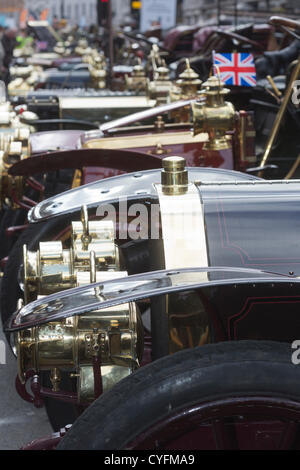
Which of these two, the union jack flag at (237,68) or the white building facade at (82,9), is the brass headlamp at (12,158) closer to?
the union jack flag at (237,68)

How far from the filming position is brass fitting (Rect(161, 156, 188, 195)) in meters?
1.97

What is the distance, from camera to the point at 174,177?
199 centimetres

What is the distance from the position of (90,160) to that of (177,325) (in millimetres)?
1479

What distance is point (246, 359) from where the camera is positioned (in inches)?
52.8

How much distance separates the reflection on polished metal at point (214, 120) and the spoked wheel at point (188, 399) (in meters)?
2.64

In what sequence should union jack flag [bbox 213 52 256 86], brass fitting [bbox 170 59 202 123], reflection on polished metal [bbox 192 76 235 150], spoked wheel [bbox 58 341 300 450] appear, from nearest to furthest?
spoked wheel [bbox 58 341 300 450] → reflection on polished metal [bbox 192 76 235 150] → brass fitting [bbox 170 59 202 123] → union jack flag [bbox 213 52 256 86]

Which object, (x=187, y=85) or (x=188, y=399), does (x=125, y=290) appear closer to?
(x=188, y=399)

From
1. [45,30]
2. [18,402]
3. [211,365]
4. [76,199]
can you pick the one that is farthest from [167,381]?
[45,30]

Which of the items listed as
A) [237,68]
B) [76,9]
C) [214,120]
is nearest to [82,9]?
[76,9]

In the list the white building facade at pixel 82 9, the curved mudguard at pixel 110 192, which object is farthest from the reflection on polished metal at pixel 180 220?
the white building facade at pixel 82 9

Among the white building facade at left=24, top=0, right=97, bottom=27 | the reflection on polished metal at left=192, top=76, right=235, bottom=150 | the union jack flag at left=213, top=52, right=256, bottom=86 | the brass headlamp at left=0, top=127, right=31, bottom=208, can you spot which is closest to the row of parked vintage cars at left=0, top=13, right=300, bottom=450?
the brass headlamp at left=0, top=127, right=31, bottom=208

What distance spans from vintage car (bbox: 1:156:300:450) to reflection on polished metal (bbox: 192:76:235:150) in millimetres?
1548

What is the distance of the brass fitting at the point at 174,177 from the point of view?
6.46 ft

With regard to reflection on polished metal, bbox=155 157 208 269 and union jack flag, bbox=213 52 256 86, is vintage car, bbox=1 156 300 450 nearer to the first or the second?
reflection on polished metal, bbox=155 157 208 269
